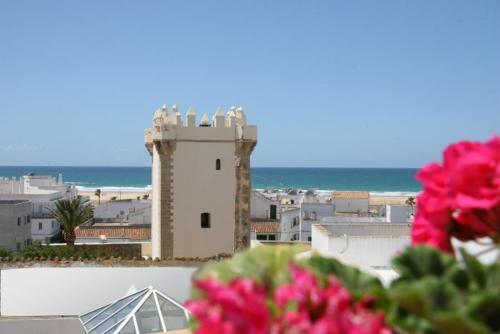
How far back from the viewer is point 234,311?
5.28ft

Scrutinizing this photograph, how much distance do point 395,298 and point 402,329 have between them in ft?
0.43

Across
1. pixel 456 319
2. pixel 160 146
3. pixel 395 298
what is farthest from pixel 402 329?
pixel 160 146

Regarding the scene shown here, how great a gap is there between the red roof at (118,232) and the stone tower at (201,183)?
1735 cm

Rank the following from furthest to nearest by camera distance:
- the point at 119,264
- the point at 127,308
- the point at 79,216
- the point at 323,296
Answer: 1. the point at 79,216
2. the point at 119,264
3. the point at 127,308
4. the point at 323,296

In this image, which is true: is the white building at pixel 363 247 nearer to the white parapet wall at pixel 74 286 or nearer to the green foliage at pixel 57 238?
the white parapet wall at pixel 74 286

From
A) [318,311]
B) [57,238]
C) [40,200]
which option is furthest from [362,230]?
[40,200]

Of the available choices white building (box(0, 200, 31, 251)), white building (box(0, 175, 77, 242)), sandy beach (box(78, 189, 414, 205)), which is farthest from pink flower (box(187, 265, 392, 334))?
sandy beach (box(78, 189, 414, 205))

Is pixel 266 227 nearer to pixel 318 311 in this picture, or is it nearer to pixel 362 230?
pixel 362 230

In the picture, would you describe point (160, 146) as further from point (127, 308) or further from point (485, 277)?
point (485, 277)

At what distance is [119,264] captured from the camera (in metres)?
17.6

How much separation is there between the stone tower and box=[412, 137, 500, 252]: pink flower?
23.4 meters

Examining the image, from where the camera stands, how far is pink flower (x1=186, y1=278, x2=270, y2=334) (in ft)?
5.24

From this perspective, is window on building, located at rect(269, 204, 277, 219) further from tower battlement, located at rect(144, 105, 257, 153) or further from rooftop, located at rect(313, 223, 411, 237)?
rooftop, located at rect(313, 223, 411, 237)

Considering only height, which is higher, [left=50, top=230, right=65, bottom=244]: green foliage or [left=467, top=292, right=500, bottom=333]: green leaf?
[left=467, top=292, right=500, bottom=333]: green leaf
